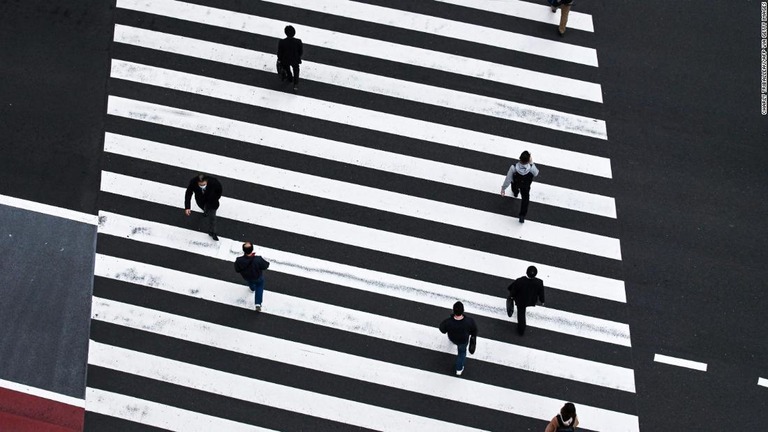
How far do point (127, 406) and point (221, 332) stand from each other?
2058 millimetres

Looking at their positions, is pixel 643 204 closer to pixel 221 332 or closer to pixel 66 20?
pixel 221 332

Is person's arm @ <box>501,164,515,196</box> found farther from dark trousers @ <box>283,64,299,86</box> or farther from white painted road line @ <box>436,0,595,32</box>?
dark trousers @ <box>283,64,299,86</box>

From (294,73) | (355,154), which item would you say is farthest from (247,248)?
(294,73)

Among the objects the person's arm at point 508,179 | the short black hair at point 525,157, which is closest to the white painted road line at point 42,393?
the person's arm at point 508,179

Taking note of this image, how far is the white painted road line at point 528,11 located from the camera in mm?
19609

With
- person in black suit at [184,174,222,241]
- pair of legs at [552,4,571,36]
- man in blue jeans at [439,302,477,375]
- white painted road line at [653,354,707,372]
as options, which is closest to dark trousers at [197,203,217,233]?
person in black suit at [184,174,222,241]

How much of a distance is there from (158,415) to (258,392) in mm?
1764

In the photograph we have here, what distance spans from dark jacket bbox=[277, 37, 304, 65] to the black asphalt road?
52.8 inches

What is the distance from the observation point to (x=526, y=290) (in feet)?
51.8

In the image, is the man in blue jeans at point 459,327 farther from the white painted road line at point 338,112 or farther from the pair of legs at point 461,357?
the white painted road line at point 338,112

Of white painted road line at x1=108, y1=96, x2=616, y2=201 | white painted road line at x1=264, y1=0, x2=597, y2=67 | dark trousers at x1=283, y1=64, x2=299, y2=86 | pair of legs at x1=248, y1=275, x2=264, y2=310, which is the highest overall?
white painted road line at x1=264, y1=0, x2=597, y2=67

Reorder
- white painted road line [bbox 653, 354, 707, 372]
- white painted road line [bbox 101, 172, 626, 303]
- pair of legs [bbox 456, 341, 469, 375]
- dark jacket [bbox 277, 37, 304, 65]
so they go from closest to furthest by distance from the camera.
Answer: pair of legs [bbox 456, 341, 469, 375]
white painted road line [bbox 653, 354, 707, 372]
white painted road line [bbox 101, 172, 626, 303]
dark jacket [bbox 277, 37, 304, 65]

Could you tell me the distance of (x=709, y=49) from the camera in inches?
758

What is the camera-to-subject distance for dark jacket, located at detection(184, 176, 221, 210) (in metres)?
16.4
